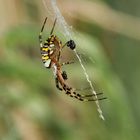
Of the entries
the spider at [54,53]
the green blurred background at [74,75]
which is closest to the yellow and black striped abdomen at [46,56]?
the spider at [54,53]

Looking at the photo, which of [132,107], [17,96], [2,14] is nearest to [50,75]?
[17,96]

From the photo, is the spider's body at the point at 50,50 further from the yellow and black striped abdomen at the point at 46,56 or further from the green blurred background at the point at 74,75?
the green blurred background at the point at 74,75

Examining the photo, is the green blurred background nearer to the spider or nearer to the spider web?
the spider

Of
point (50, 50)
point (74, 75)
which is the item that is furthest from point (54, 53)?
point (74, 75)

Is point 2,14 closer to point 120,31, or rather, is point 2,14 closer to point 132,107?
point 120,31

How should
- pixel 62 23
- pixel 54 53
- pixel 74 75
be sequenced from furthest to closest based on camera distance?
pixel 74 75 < pixel 54 53 < pixel 62 23

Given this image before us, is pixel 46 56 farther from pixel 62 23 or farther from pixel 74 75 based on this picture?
pixel 74 75

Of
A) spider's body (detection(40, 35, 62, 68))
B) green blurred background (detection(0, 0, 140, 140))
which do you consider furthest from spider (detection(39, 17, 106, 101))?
green blurred background (detection(0, 0, 140, 140))

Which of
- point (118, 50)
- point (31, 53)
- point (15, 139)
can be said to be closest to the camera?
point (15, 139)
